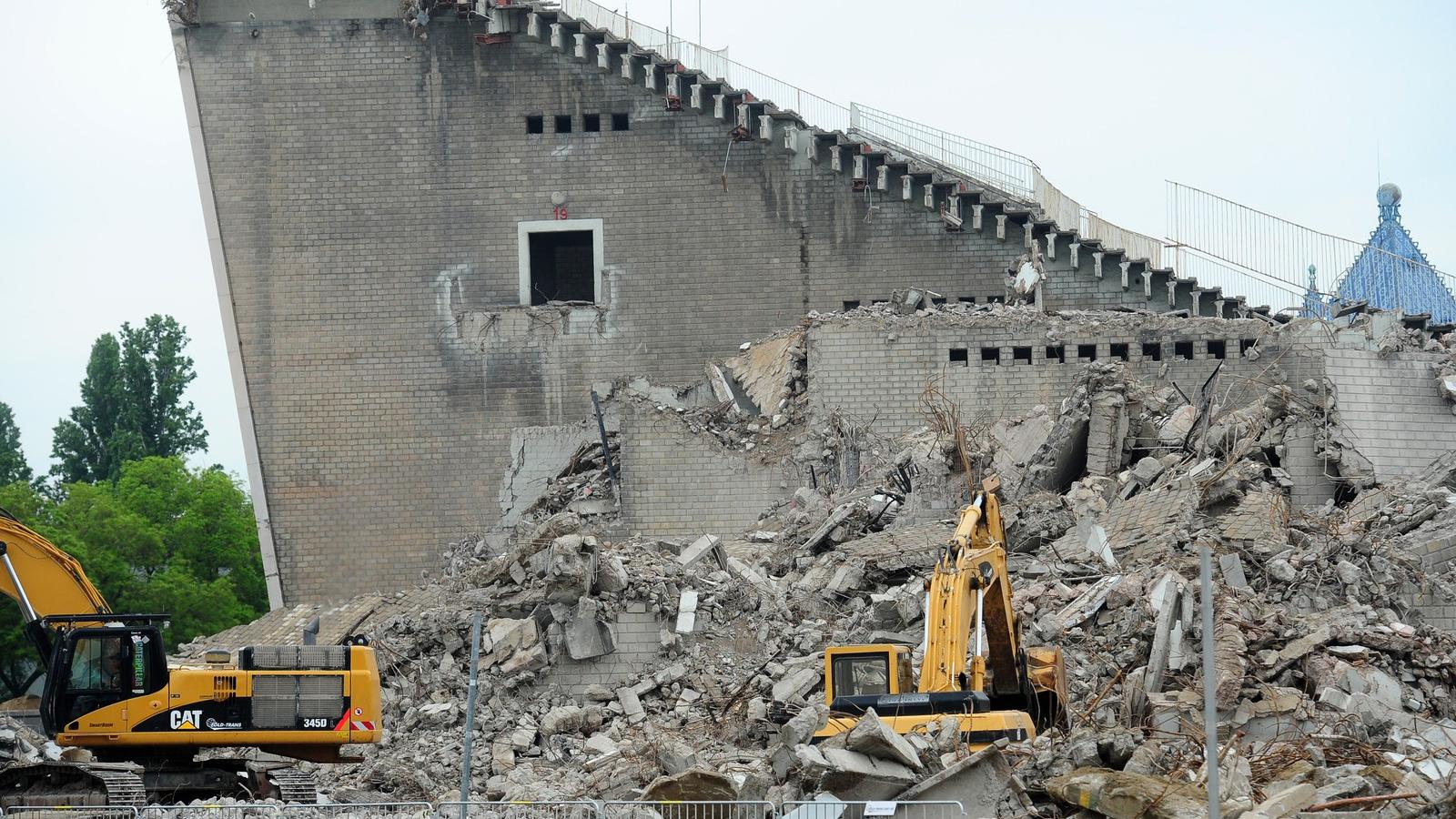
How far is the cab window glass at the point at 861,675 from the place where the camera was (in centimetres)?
1955

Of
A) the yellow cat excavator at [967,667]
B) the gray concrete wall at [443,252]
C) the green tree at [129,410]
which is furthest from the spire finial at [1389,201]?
the green tree at [129,410]

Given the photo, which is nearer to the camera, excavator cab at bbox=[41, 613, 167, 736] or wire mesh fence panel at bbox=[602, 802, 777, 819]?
wire mesh fence panel at bbox=[602, 802, 777, 819]

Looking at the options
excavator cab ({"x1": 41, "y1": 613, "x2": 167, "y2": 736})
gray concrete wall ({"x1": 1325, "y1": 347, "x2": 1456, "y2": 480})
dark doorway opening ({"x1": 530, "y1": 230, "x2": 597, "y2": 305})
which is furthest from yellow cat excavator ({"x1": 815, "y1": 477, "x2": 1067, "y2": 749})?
dark doorway opening ({"x1": 530, "y1": 230, "x2": 597, "y2": 305})

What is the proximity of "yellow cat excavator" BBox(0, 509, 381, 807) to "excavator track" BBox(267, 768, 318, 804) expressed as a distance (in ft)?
0.06

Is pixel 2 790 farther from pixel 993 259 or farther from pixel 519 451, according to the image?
pixel 993 259

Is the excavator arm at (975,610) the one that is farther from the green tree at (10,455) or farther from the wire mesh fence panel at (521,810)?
the green tree at (10,455)

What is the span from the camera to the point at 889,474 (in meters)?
29.3

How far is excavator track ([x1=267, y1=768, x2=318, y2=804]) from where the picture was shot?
788 inches

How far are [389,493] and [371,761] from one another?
13.1 m

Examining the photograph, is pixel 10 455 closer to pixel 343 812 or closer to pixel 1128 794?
pixel 343 812

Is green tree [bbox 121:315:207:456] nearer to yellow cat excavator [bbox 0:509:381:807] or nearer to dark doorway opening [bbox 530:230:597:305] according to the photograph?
dark doorway opening [bbox 530:230:597:305]

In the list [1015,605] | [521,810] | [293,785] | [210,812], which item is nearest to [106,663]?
[293,785]

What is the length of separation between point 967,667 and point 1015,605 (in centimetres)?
467

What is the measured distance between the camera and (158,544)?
5112 cm
